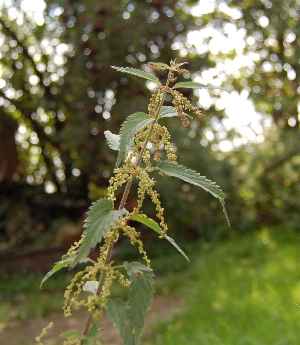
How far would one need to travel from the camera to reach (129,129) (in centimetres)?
112

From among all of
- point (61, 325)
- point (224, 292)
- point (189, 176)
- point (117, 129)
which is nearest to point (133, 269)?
point (189, 176)

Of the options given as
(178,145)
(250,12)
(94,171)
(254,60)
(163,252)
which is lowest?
(163,252)

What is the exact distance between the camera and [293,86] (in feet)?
30.3

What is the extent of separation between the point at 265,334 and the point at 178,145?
4278 millimetres

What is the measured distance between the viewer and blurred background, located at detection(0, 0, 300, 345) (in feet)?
25.1

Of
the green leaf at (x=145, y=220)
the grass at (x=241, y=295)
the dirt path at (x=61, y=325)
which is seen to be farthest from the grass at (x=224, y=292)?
the green leaf at (x=145, y=220)

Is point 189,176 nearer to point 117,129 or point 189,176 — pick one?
point 189,176

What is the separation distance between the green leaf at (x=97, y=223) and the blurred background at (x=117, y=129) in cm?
523

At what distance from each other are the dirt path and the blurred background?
107 millimetres

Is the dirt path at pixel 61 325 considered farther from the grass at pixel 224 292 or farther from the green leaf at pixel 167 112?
the green leaf at pixel 167 112

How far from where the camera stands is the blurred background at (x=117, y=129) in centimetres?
765

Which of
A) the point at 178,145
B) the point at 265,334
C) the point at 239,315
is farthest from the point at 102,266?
the point at 178,145

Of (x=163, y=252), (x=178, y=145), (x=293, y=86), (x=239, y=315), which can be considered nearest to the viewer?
(x=239, y=315)

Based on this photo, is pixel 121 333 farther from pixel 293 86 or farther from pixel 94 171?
pixel 293 86
